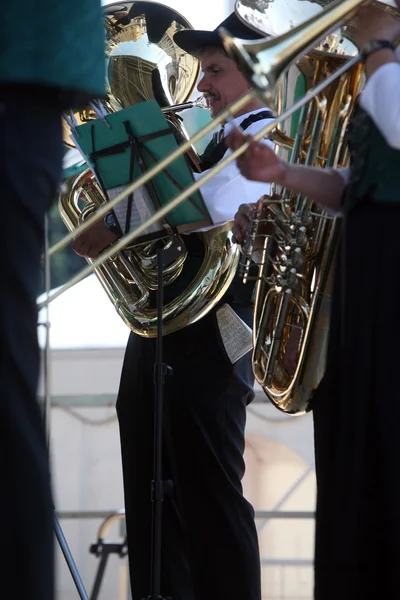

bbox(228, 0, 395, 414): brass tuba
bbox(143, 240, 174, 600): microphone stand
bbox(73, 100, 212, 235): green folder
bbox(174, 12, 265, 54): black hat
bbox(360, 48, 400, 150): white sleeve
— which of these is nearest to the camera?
bbox(360, 48, 400, 150): white sleeve

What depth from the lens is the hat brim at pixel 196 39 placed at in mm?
2875

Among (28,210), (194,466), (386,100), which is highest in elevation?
(386,100)

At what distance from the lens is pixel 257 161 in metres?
1.79

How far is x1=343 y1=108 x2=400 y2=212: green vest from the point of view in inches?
69.1

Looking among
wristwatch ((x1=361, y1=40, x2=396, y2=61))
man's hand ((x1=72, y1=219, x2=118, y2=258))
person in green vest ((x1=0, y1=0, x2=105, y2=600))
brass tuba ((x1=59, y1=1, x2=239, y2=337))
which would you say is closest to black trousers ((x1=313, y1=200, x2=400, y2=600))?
wristwatch ((x1=361, y1=40, x2=396, y2=61))

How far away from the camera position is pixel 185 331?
9.02 feet

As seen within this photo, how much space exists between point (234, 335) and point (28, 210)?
122 cm

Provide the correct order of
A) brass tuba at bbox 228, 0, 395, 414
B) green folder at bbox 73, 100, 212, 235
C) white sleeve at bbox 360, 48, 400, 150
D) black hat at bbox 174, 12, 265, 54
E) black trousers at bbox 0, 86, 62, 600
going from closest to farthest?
black trousers at bbox 0, 86, 62, 600 → white sleeve at bbox 360, 48, 400, 150 → brass tuba at bbox 228, 0, 395, 414 → green folder at bbox 73, 100, 212, 235 → black hat at bbox 174, 12, 265, 54

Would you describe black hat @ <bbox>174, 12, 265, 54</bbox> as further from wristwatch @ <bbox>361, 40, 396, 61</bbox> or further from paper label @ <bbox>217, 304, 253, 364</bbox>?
wristwatch @ <bbox>361, 40, 396, 61</bbox>

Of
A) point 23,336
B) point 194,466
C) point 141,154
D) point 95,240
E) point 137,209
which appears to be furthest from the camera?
point 95,240

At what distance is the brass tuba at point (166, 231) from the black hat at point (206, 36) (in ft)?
0.50

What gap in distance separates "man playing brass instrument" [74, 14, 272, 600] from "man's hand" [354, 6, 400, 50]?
2.70ft

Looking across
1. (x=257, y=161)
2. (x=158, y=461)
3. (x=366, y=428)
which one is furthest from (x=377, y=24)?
(x=158, y=461)

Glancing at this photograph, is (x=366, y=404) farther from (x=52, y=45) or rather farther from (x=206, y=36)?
(x=206, y=36)
